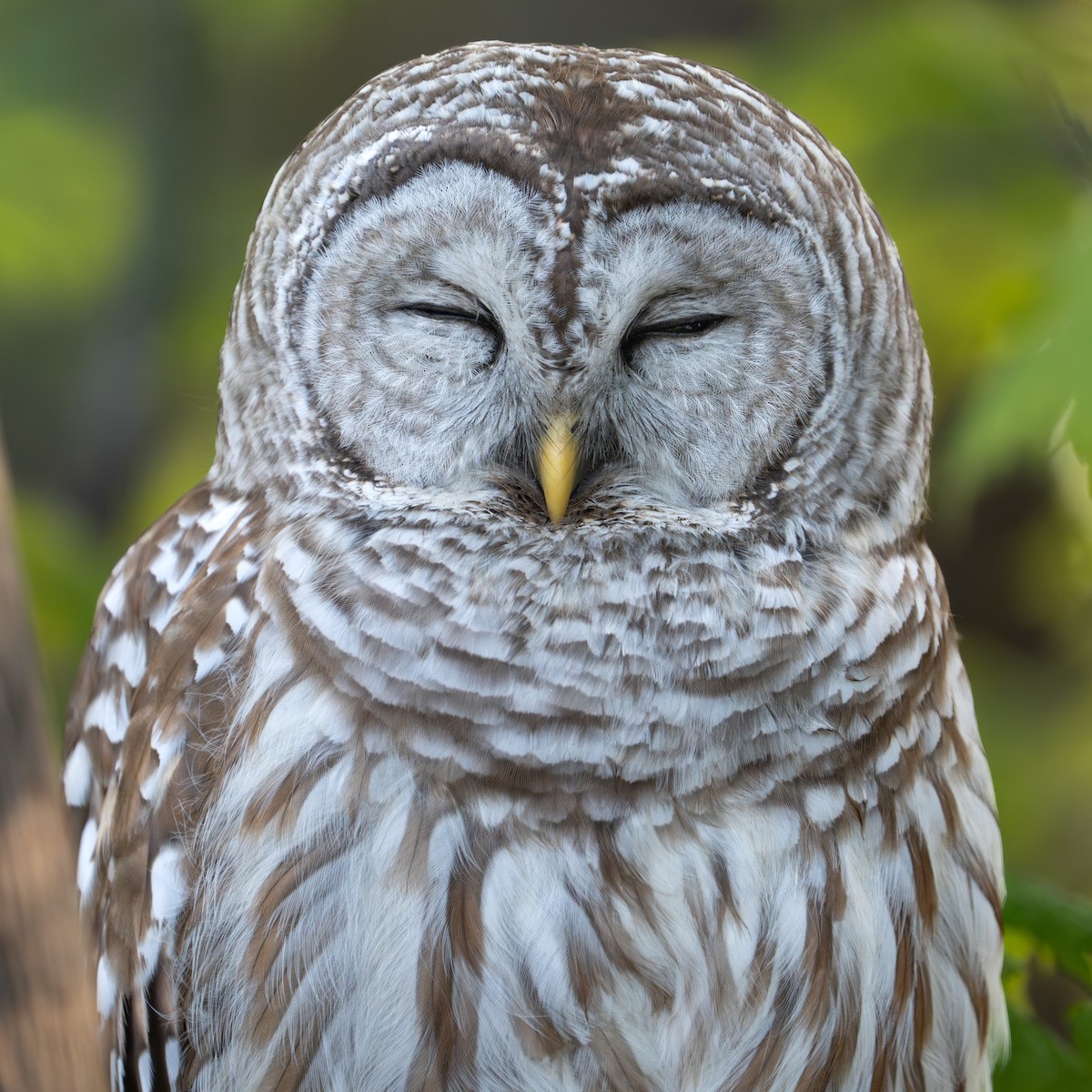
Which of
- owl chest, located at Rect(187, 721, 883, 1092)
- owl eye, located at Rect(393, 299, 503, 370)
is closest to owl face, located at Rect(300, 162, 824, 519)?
owl eye, located at Rect(393, 299, 503, 370)

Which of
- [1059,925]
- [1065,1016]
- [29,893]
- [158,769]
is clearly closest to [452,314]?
[158,769]

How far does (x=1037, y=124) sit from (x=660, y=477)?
1.69 metres

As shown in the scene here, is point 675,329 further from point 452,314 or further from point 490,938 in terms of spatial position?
point 490,938

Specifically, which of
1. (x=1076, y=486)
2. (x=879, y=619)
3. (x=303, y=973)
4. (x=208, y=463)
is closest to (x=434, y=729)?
(x=303, y=973)

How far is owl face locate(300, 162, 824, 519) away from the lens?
158 cm

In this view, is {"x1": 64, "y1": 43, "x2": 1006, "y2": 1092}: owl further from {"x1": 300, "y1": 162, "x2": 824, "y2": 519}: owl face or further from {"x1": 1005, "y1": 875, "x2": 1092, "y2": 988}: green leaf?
{"x1": 1005, "y1": 875, "x2": 1092, "y2": 988}: green leaf

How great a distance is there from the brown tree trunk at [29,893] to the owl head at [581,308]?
80cm

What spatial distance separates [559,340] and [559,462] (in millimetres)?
153

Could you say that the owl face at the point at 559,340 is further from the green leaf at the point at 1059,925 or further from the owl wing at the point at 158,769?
the green leaf at the point at 1059,925

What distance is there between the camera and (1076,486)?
2.33 metres

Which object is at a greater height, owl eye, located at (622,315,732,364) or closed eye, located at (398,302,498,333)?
owl eye, located at (622,315,732,364)

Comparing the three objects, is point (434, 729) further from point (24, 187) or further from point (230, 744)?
point (24, 187)

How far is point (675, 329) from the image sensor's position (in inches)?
65.6

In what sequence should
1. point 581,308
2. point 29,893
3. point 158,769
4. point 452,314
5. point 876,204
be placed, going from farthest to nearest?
point 876,204
point 158,769
point 452,314
point 581,308
point 29,893
